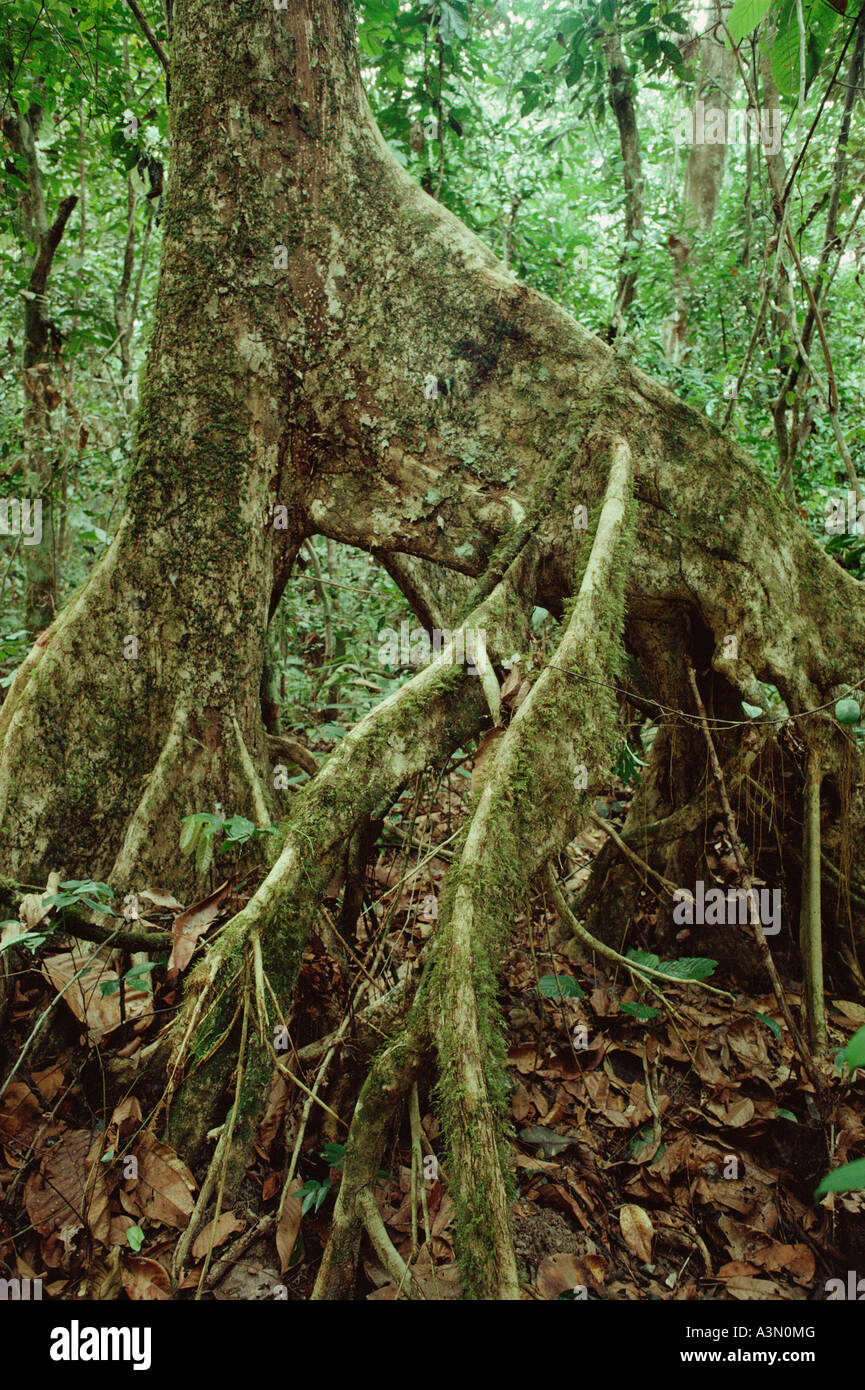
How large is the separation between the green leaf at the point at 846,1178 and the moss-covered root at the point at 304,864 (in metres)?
1.32

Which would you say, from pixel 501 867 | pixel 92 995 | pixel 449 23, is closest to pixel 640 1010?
pixel 501 867

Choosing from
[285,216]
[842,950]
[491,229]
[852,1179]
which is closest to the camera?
[852,1179]

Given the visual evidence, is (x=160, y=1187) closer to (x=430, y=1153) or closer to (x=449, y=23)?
(x=430, y=1153)

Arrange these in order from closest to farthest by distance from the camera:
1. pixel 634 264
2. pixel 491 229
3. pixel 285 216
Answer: pixel 285 216 → pixel 634 264 → pixel 491 229

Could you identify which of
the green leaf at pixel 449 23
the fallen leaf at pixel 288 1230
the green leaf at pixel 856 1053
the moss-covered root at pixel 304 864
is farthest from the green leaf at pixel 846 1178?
the green leaf at pixel 449 23

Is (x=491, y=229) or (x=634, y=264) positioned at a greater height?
(x=491, y=229)

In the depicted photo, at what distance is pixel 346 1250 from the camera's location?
6.66 feet

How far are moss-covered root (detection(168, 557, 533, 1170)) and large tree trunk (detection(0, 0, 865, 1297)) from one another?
17.8 inches

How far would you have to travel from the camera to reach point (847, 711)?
2756 millimetres

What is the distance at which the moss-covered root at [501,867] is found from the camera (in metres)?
1.57
